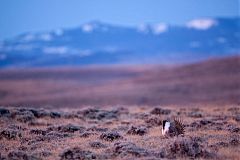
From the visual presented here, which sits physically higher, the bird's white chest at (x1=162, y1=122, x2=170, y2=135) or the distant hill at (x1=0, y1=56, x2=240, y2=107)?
the distant hill at (x1=0, y1=56, x2=240, y2=107)

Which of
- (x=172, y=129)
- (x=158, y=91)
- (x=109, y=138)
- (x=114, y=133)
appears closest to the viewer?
(x=109, y=138)

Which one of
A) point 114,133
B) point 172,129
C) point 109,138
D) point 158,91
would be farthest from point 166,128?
point 158,91

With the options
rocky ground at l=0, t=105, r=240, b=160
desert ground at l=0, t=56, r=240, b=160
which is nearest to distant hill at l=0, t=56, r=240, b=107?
desert ground at l=0, t=56, r=240, b=160

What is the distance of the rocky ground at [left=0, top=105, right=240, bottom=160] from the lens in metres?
13.0

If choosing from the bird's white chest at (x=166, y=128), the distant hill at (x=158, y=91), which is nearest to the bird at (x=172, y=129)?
the bird's white chest at (x=166, y=128)

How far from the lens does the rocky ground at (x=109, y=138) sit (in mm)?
13008

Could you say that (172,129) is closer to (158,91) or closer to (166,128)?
(166,128)

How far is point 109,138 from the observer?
51.7ft

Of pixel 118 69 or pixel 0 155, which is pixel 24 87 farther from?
pixel 0 155

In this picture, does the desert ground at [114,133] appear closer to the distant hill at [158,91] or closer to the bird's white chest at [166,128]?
the bird's white chest at [166,128]

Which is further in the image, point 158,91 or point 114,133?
point 158,91

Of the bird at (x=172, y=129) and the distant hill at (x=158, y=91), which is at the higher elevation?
the distant hill at (x=158, y=91)

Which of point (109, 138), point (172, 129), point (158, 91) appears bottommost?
point (109, 138)

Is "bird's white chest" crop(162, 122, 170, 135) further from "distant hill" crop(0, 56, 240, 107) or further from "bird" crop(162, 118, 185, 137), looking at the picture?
"distant hill" crop(0, 56, 240, 107)
